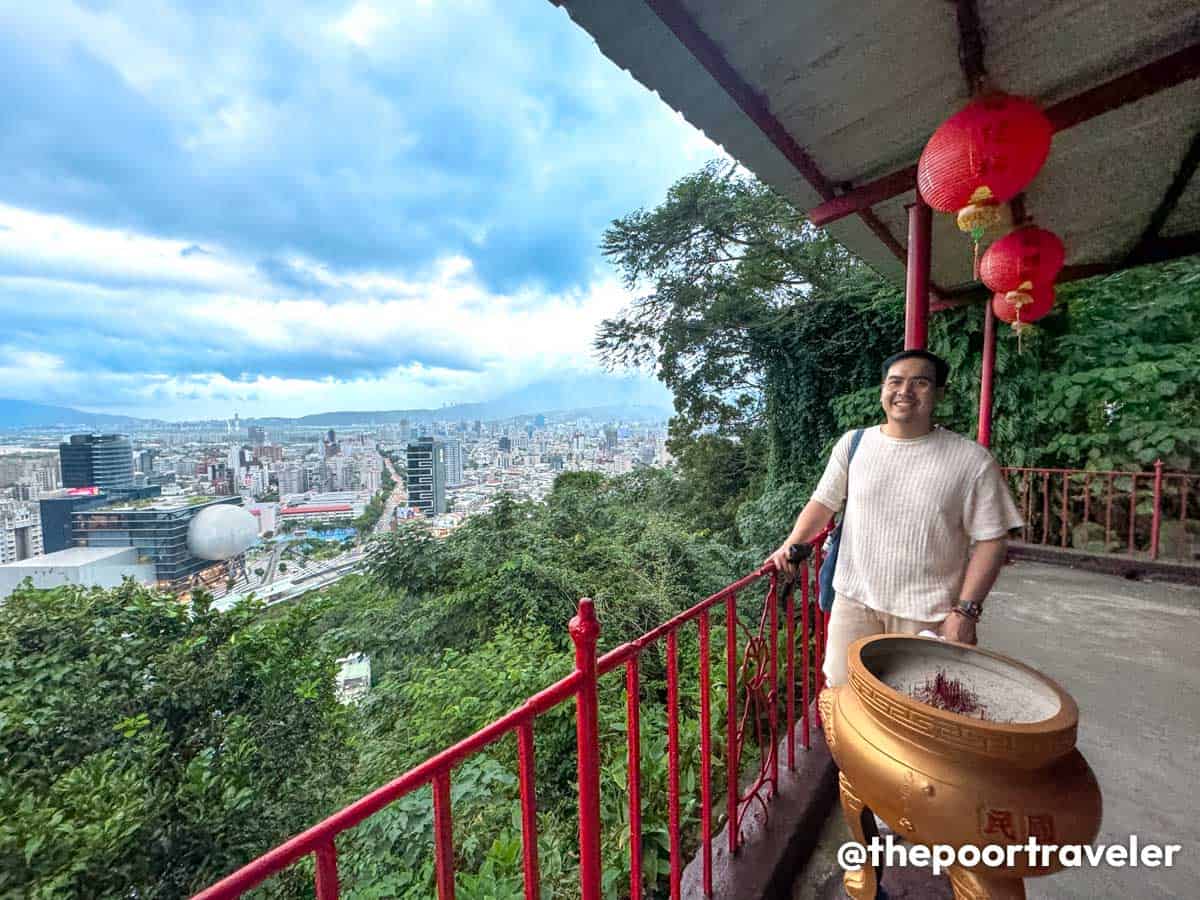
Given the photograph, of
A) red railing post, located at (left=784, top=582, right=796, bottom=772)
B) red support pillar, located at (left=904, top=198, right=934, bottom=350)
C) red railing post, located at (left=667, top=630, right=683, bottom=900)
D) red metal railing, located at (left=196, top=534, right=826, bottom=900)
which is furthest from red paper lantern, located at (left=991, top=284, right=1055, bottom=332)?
red railing post, located at (left=667, top=630, right=683, bottom=900)

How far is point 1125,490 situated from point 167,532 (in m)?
14.7

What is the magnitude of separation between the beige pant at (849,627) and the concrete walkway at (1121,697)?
2.20ft

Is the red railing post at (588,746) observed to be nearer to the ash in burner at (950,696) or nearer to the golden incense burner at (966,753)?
the golden incense burner at (966,753)

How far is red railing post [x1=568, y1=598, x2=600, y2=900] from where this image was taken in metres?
0.99

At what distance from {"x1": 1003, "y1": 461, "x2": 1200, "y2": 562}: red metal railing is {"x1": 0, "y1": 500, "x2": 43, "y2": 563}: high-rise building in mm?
18346

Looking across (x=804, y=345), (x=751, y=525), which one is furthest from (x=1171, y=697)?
(x=804, y=345)

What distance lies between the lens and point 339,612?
7016 millimetres

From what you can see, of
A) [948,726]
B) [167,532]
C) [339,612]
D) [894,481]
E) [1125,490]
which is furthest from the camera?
[167,532]

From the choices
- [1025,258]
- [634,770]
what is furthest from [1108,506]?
[634,770]

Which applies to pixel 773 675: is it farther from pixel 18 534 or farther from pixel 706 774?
pixel 18 534

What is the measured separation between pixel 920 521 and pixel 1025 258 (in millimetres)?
2306

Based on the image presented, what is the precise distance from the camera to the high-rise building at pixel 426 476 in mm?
14139

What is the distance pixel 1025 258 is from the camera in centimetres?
286

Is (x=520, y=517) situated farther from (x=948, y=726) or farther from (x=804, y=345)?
(x=948, y=726)
